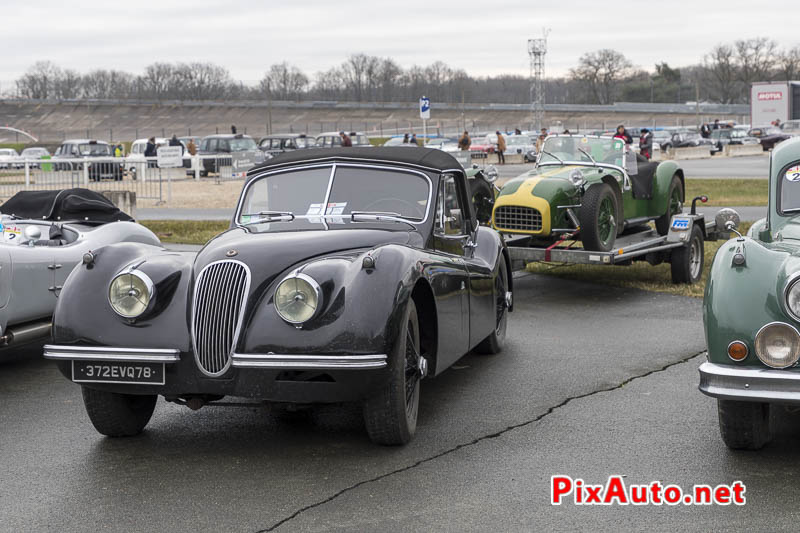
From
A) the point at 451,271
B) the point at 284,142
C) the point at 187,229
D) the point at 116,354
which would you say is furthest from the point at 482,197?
the point at 284,142

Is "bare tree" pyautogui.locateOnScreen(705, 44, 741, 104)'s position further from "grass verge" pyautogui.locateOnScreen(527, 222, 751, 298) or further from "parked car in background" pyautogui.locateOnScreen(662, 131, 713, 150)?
"grass verge" pyautogui.locateOnScreen(527, 222, 751, 298)

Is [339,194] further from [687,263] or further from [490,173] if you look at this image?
[490,173]

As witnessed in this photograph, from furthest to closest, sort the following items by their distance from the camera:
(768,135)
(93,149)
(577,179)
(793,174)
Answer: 1. (768,135)
2. (93,149)
3. (577,179)
4. (793,174)

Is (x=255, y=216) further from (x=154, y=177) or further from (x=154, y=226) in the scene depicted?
(x=154, y=177)

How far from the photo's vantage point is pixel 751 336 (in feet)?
16.4

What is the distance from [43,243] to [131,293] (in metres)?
3.40

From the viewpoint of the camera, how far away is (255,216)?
692 centimetres

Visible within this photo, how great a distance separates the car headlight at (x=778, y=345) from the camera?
490 cm

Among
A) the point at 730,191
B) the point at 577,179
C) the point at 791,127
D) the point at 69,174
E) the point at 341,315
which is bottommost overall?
the point at 730,191

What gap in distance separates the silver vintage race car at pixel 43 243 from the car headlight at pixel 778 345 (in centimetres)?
543

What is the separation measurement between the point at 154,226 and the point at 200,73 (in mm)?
143680

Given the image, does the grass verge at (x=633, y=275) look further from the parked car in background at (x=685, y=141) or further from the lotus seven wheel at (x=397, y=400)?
the parked car in background at (x=685, y=141)

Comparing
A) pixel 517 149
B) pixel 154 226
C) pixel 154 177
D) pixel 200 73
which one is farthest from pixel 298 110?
pixel 154 226

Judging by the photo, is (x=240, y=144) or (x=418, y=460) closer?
(x=418, y=460)
